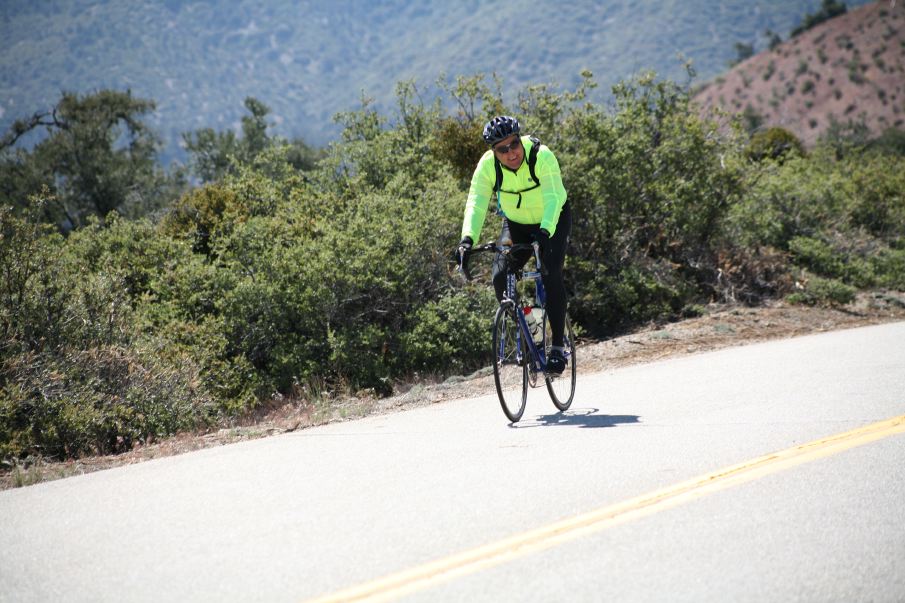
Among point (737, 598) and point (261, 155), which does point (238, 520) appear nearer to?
point (737, 598)

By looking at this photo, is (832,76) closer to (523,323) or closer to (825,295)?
(825,295)

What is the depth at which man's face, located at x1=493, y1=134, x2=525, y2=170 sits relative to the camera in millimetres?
7508

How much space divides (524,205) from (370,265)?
525cm

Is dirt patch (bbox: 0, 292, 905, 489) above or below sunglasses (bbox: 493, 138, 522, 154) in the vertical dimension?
below

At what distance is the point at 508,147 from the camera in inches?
297

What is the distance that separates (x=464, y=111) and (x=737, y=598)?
650 inches

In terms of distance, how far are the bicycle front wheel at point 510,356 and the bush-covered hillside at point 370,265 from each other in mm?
4196

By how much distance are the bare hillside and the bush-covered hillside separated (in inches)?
3497

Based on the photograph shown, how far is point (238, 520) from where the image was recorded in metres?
5.03

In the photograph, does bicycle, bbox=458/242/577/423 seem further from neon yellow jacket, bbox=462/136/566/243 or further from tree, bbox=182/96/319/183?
tree, bbox=182/96/319/183

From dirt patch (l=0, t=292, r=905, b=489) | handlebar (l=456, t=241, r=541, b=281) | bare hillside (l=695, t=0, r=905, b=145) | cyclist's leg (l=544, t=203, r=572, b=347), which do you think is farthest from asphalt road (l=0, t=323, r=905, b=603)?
bare hillside (l=695, t=0, r=905, b=145)

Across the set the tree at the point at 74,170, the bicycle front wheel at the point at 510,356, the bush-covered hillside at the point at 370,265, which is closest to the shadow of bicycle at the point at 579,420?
the bicycle front wheel at the point at 510,356

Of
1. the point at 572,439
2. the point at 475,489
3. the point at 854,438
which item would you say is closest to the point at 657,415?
the point at 572,439

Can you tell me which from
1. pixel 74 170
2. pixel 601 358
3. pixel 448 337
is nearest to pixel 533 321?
pixel 601 358
